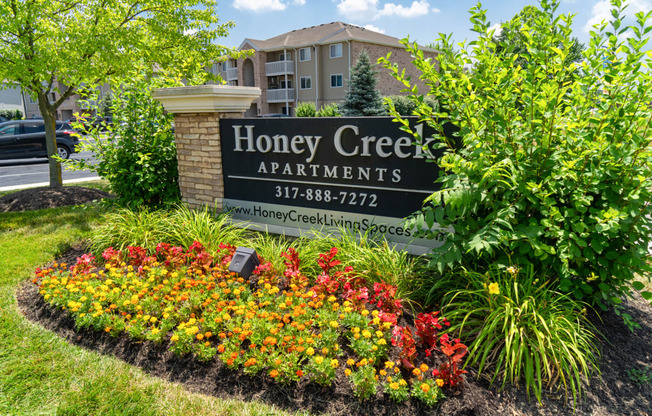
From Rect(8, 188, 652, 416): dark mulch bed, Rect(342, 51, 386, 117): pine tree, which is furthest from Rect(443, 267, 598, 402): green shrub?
Rect(342, 51, 386, 117): pine tree

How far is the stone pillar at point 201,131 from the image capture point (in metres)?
5.63

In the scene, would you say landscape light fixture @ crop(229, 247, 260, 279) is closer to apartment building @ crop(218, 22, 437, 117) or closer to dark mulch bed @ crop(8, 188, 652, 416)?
dark mulch bed @ crop(8, 188, 652, 416)

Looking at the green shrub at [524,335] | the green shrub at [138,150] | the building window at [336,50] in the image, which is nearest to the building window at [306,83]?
the building window at [336,50]

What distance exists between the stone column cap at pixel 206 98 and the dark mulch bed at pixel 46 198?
3.81 meters

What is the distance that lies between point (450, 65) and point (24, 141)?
17990 mm

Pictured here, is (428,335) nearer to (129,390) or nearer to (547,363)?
(547,363)

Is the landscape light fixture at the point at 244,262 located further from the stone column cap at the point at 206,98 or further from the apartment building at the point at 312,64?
the apartment building at the point at 312,64

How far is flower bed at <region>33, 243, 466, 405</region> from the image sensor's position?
2959 mm

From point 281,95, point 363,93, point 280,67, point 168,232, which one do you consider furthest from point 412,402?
point 280,67

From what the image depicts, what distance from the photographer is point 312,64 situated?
38.2 meters

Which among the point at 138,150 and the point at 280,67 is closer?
the point at 138,150

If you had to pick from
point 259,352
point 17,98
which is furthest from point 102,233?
point 17,98

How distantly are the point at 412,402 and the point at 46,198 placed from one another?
8.13 meters

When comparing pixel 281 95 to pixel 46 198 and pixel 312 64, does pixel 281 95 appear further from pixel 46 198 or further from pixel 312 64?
pixel 46 198
